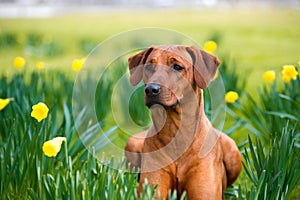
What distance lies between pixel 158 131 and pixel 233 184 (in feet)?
3.23

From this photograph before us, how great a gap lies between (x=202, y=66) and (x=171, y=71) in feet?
0.77

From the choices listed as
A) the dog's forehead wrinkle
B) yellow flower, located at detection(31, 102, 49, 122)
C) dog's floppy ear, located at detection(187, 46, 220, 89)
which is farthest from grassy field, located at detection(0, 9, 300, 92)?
yellow flower, located at detection(31, 102, 49, 122)

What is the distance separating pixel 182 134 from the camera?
3.31m

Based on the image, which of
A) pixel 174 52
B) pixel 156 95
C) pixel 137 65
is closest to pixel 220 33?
pixel 137 65

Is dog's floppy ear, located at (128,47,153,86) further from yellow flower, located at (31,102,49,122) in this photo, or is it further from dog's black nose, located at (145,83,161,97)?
yellow flower, located at (31,102,49,122)

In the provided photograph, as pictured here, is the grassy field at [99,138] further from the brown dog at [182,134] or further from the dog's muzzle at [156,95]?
the dog's muzzle at [156,95]

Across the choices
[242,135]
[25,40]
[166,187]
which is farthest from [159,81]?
[25,40]

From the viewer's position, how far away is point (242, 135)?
547cm

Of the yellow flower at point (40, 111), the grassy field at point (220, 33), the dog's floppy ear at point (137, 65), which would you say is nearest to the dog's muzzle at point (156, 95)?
the dog's floppy ear at point (137, 65)

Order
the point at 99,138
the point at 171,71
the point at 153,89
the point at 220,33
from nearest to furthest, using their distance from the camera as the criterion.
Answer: the point at 153,89
the point at 171,71
the point at 99,138
the point at 220,33

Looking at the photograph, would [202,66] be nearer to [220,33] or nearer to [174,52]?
[174,52]

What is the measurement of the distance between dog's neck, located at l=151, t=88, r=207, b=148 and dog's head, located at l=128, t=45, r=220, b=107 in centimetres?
9

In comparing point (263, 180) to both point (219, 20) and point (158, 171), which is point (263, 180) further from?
point (219, 20)

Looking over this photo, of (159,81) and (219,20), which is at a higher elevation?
(219,20)
